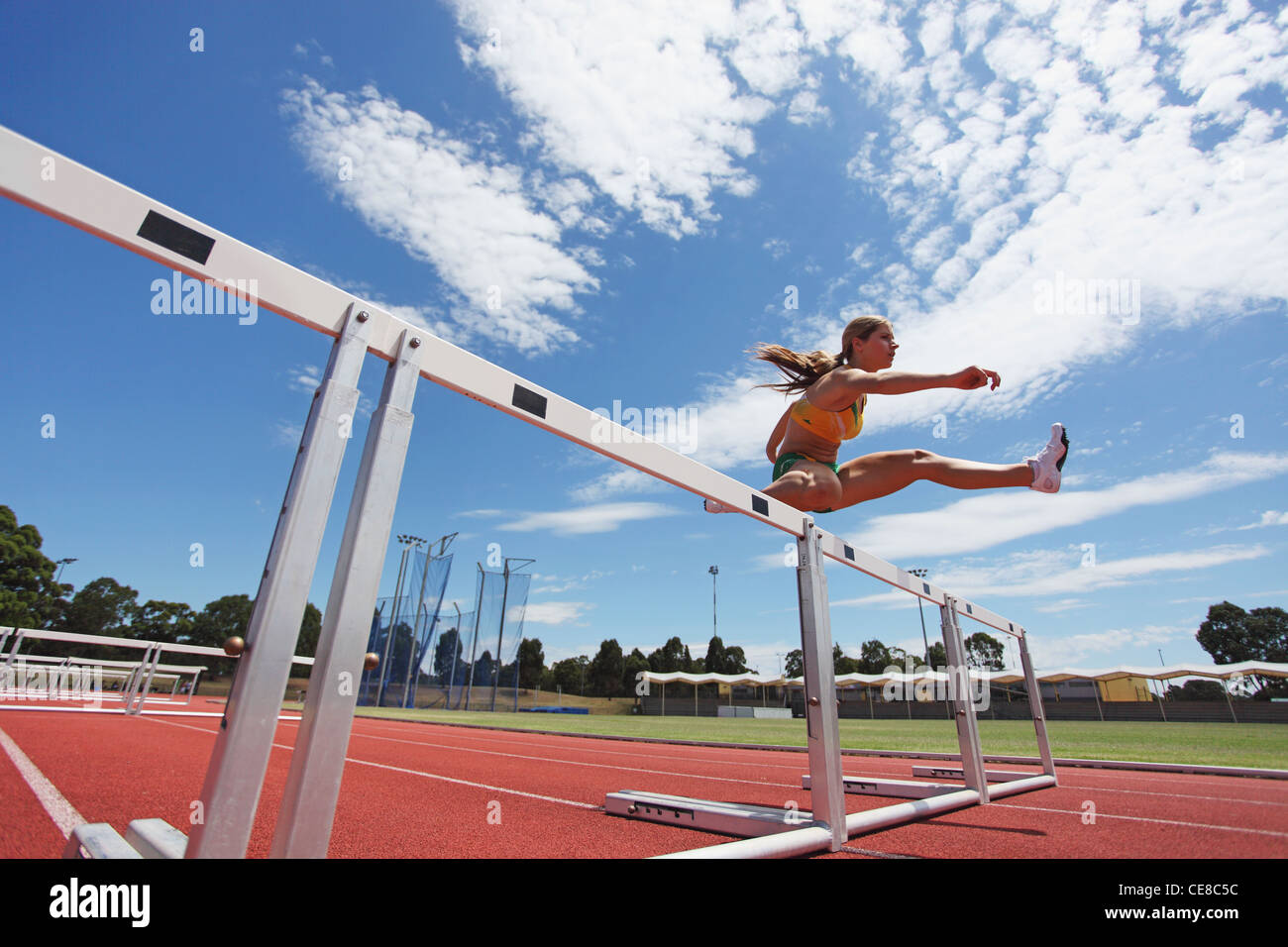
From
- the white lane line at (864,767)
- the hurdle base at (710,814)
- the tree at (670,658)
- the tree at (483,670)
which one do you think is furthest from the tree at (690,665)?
the hurdle base at (710,814)

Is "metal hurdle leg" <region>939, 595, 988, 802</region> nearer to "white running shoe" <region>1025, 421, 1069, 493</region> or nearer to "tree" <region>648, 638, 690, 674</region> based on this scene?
"white running shoe" <region>1025, 421, 1069, 493</region>

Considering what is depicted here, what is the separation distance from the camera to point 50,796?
3.12 metres

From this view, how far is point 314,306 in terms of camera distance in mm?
1319

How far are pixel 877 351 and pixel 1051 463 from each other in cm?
107

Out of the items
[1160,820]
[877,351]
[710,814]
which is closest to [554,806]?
[710,814]

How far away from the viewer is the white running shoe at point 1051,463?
3.13m

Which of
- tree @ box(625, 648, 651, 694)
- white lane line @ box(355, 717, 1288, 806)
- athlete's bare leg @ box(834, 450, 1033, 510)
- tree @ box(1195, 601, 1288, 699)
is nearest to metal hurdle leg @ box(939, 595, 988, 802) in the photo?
athlete's bare leg @ box(834, 450, 1033, 510)

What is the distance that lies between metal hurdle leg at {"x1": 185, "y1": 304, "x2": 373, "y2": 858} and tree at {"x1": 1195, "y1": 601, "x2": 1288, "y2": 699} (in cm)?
9749

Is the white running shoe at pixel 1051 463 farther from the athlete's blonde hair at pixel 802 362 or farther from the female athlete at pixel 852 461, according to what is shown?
the athlete's blonde hair at pixel 802 362

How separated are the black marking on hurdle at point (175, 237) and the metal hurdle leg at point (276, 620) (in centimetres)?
28


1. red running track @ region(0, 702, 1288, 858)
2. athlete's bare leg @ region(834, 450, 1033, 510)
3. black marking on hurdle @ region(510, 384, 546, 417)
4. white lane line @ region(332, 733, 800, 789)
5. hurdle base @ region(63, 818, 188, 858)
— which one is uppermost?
athlete's bare leg @ region(834, 450, 1033, 510)

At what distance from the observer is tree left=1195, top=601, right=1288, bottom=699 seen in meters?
69.4

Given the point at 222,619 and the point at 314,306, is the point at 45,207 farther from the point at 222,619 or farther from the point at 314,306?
the point at 222,619

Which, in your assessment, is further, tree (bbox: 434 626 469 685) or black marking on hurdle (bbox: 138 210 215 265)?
tree (bbox: 434 626 469 685)
